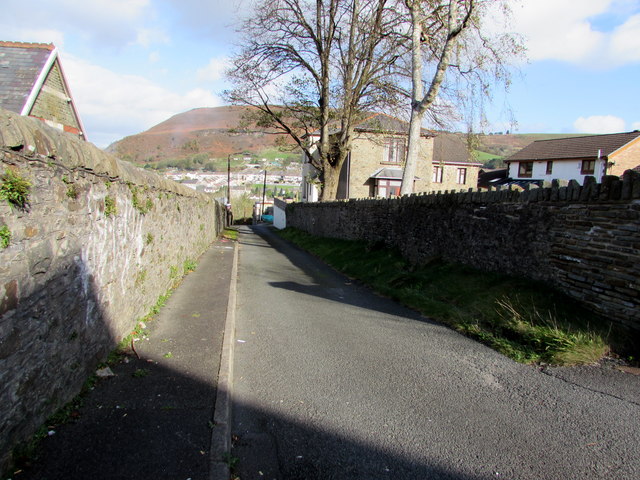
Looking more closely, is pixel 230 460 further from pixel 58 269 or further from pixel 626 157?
pixel 626 157

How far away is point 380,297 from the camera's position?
9773 mm

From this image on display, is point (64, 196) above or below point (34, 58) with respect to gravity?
below

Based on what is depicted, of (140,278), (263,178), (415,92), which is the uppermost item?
(415,92)

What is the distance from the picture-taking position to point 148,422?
3578mm

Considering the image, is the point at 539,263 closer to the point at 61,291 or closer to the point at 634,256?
the point at 634,256

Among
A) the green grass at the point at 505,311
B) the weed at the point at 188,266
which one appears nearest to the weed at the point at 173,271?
the weed at the point at 188,266

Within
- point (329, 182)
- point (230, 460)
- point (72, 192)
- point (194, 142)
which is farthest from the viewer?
point (194, 142)

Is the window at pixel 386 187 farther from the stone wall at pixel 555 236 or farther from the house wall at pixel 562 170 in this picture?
the stone wall at pixel 555 236

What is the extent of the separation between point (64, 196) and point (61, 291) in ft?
2.58

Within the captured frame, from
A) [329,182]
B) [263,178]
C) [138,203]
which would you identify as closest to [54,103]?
[138,203]

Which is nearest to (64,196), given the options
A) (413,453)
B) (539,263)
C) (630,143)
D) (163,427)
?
(163,427)

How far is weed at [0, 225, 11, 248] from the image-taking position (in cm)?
261

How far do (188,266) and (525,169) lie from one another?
156 feet

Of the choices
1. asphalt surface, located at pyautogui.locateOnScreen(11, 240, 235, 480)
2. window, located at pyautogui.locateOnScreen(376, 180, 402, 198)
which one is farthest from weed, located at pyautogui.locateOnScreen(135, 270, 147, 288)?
window, located at pyautogui.locateOnScreen(376, 180, 402, 198)
